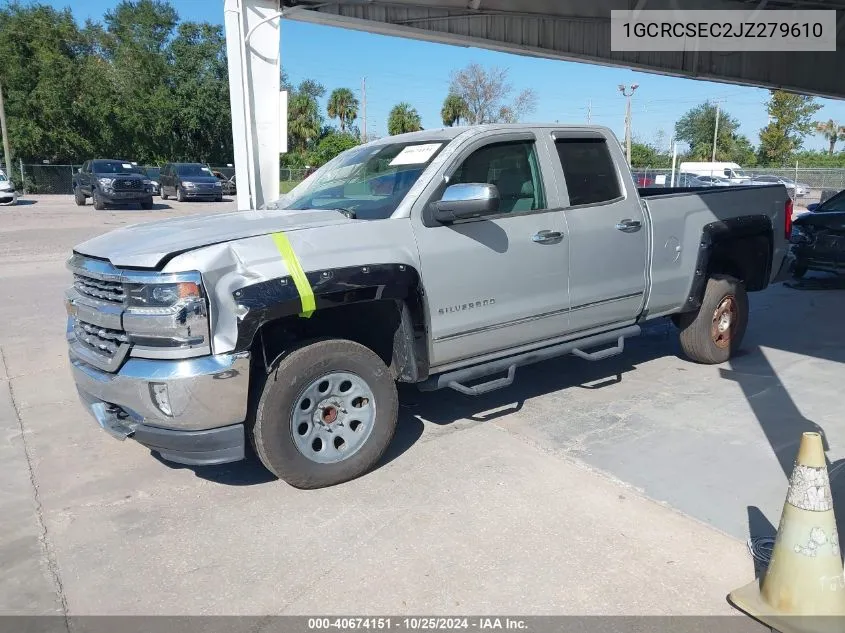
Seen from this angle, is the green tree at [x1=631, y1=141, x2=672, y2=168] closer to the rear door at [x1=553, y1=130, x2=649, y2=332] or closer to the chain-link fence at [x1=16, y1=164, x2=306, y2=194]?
the chain-link fence at [x1=16, y1=164, x2=306, y2=194]

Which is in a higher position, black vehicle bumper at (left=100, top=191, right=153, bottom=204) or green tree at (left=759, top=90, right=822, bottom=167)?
green tree at (left=759, top=90, right=822, bottom=167)

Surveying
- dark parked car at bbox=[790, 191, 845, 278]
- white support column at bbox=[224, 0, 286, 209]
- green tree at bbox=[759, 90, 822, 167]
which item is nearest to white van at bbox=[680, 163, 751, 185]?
green tree at bbox=[759, 90, 822, 167]

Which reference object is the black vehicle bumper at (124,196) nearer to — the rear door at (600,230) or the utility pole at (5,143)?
the utility pole at (5,143)

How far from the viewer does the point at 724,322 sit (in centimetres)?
649

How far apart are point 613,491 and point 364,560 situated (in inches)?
60.7

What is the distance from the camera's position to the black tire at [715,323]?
6254 mm

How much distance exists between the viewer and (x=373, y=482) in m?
4.21

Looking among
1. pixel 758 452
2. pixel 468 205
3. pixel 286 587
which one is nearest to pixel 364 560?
pixel 286 587

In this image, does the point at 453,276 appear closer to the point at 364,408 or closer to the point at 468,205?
the point at 468,205

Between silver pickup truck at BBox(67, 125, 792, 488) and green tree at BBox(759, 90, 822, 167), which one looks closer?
silver pickup truck at BBox(67, 125, 792, 488)

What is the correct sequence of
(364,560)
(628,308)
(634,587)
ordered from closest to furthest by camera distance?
(634,587), (364,560), (628,308)

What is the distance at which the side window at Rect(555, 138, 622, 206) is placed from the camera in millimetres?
5145

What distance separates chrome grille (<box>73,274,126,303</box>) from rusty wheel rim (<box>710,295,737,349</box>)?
5061 millimetres

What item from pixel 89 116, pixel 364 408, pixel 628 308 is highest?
pixel 89 116
